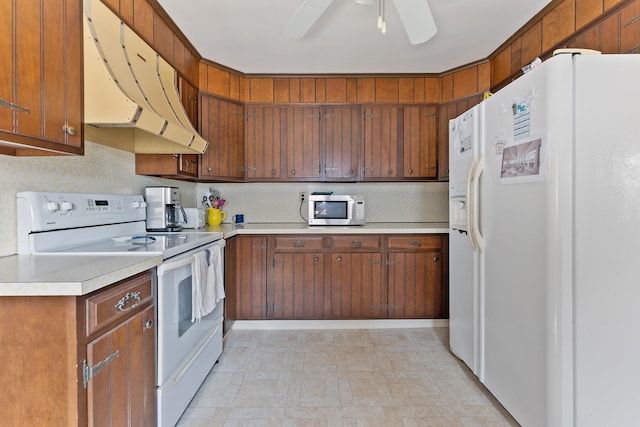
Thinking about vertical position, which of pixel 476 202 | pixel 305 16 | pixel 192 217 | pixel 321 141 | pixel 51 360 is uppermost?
pixel 305 16

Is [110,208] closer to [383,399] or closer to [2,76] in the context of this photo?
[2,76]

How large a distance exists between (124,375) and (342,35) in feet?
8.41

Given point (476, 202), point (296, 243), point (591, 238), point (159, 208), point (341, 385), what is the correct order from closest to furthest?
point (591, 238) → point (476, 202) → point (341, 385) → point (159, 208) → point (296, 243)

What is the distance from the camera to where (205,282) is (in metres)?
2.05

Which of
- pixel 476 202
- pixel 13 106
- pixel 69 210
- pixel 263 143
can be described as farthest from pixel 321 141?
pixel 13 106

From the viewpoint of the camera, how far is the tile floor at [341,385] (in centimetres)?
183

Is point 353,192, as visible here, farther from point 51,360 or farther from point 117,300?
point 51,360

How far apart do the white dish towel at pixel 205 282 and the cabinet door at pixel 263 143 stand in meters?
1.21

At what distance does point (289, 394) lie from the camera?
2.04 meters

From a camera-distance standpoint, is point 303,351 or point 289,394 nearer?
point 289,394

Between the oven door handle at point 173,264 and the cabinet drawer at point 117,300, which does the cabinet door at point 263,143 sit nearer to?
the oven door handle at point 173,264

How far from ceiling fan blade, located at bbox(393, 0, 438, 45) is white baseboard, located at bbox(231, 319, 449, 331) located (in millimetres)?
2378

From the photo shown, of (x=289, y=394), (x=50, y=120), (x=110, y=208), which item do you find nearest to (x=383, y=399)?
(x=289, y=394)

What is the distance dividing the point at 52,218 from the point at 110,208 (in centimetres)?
45
